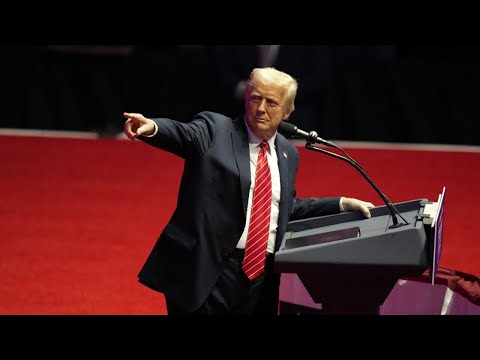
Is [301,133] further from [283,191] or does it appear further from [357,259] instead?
[357,259]

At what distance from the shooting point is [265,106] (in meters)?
2.82

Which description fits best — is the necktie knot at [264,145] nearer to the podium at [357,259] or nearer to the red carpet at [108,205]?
the podium at [357,259]

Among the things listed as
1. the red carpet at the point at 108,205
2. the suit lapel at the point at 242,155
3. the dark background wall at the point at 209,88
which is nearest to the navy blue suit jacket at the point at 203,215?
the suit lapel at the point at 242,155

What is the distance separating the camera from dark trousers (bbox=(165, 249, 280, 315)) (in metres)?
2.89

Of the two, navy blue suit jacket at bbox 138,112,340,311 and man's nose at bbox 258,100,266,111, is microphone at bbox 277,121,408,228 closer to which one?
man's nose at bbox 258,100,266,111

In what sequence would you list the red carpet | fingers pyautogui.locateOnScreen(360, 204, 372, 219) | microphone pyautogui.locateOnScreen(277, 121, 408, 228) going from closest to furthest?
microphone pyautogui.locateOnScreen(277, 121, 408, 228) < fingers pyautogui.locateOnScreen(360, 204, 372, 219) < the red carpet

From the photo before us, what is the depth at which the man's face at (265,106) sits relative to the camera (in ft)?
9.21

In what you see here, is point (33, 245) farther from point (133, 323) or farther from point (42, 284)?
point (133, 323)

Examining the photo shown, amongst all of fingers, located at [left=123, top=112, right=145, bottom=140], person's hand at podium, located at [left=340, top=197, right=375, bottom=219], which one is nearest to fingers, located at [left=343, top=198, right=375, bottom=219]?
person's hand at podium, located at [left=340, top=197, right=375, bottom=219]

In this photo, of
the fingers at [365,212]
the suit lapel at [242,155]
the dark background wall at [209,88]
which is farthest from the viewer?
the dark background wall at [209,88]

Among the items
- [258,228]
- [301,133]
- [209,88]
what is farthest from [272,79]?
[209,88]

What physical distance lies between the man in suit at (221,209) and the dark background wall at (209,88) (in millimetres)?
4615

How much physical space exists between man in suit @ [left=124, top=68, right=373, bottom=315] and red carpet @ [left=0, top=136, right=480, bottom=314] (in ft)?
5.13

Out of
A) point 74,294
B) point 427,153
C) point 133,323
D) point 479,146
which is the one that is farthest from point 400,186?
point 133,323
